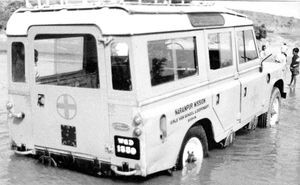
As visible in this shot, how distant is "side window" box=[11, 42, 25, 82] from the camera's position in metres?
5.94

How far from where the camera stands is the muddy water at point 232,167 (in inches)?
238

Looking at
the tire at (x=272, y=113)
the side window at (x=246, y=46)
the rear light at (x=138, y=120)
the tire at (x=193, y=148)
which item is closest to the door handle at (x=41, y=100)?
the rear light at (x=138, y=120)

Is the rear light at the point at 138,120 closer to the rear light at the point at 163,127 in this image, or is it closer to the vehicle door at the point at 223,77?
the rear light at the point at 163,127

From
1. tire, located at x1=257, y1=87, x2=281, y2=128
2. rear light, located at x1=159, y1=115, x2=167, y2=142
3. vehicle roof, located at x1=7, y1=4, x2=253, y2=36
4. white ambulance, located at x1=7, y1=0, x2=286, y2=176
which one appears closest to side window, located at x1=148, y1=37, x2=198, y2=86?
white ambulance, located at x1=7, y1=0, x2=286, y2=176

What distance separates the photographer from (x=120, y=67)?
5109 mm

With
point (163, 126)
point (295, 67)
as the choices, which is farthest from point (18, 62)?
point (295, 67)

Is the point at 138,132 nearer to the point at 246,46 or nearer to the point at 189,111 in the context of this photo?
the point at 189,111

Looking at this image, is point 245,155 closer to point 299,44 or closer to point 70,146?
point 70,146

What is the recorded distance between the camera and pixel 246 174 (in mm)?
6629

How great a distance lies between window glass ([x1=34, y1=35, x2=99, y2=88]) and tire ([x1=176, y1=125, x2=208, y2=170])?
1.59 metres

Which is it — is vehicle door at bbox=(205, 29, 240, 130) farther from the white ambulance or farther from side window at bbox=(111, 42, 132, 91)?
side window at bbox=(111, 42, 132, 91)

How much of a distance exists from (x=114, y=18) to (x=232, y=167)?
11.0 feet

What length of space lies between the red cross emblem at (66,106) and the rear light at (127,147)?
73 centimetres

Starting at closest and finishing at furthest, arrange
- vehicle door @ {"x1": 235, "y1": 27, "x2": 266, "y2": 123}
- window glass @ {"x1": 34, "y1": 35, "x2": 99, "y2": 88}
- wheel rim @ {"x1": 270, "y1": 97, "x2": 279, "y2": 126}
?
window glass @ {"x1": 34, "y1": 35, "x2": 99, "y2": 88}
vehicle door @ {"x1": 235, "y1": 27, "x2": 266, "y2": 123}
wheel rim @ {"x1": 270, "y1": 97, "x2": 279, "y2": 126}
